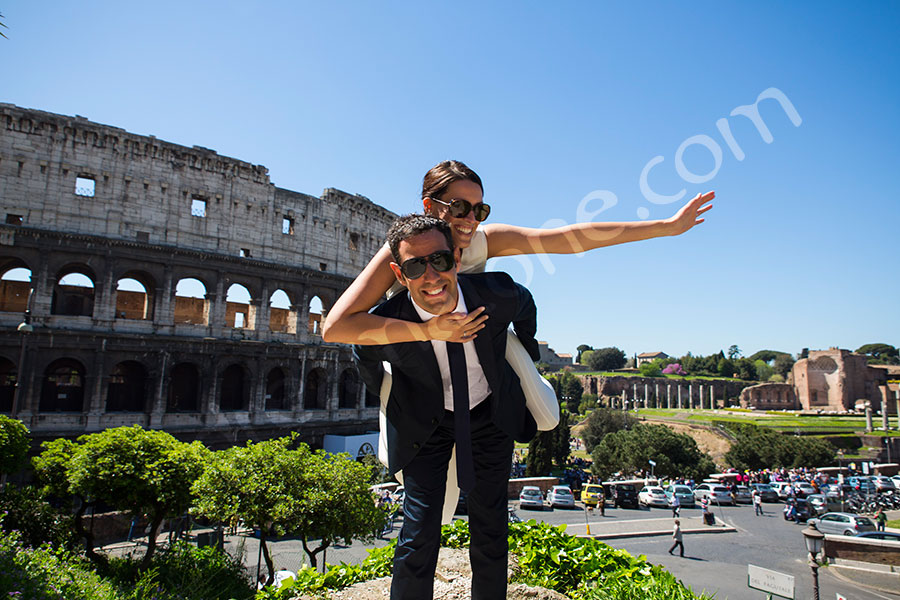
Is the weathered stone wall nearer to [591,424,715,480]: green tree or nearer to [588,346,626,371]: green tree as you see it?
[588,346,626,371]: green tree

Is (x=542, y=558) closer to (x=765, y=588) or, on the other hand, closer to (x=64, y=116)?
(x=765, y=588)

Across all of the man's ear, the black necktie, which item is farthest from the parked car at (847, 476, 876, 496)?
the man's ear

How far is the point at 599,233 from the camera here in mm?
3203

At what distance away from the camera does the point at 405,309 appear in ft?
10.3

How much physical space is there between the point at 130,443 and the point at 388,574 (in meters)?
8.46

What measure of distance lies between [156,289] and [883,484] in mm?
40492

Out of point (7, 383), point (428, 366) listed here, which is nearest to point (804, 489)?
point (428, 366)

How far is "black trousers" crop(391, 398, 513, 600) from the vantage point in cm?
312

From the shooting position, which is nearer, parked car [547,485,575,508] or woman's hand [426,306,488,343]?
woman's hand [426,306,488,343]

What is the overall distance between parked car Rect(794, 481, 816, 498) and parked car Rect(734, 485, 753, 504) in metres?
2.17

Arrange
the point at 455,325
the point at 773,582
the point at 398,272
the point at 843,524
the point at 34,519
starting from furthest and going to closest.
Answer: the point at 843,524, the point at 34,519, the point at 773,582, the point at 398,272, the point at 455,325

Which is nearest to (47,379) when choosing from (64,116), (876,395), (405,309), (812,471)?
(64,116)

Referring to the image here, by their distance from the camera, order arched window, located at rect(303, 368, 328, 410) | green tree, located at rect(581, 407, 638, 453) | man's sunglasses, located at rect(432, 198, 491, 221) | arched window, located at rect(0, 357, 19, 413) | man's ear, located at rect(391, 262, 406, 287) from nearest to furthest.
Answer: man's ear, located at rect(391, 262, 406, 287)
man's sunglasses, located at rect(432, 198, 491, 221)
arched window, located at rect(0, 357, 19, 413)
arched window, located at rect(303, 368, 328, 410)
green tree, located at rect(581, 407, 638, 453)

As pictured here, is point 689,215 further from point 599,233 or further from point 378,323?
point 378,323
